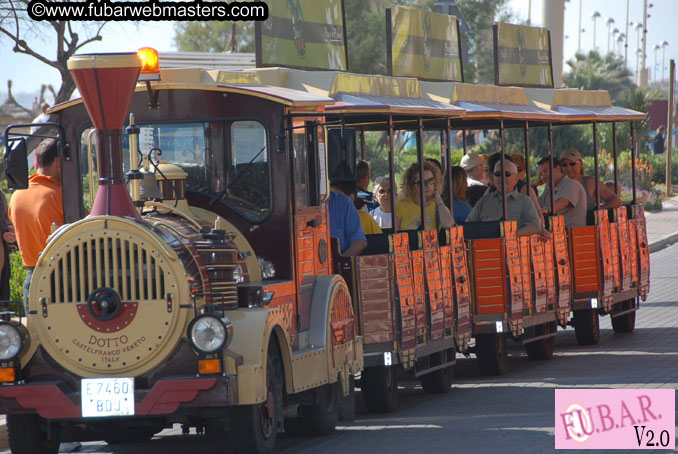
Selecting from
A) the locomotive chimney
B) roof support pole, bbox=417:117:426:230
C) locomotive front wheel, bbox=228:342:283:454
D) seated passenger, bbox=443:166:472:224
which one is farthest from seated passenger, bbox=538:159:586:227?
the locomotive chimney

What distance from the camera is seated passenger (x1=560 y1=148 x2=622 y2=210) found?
1476cm

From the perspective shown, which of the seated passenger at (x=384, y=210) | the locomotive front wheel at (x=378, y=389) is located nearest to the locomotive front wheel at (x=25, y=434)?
the locomotive front wheel at (x=378, y=389)

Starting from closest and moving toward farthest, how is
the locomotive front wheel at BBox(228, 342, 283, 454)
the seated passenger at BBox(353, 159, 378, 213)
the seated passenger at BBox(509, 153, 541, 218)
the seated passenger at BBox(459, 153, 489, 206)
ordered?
the locomotive front wheel at BBox(228, 342, 283, 454) < the seated passenger at BBox(353, 159, 378, 213) < the seated passenger at BBox(509, 153, 541, 218) < the seated passenger at BBox(459, 153, 489, 206)

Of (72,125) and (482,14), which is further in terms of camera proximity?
(482,14)

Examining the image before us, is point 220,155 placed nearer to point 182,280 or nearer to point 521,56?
point 182,280

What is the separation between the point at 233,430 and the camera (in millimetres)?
7367

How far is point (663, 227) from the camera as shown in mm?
30922

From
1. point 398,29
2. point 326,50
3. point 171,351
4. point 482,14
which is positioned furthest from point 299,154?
point 482,14

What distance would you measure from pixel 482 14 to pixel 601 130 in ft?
44.7

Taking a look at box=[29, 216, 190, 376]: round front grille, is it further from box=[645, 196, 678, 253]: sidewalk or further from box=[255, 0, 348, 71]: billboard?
box=[645, 196, 678, 253]: sidewalk

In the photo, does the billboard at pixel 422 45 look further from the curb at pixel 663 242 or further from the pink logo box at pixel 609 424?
the curb at pixel 663 242

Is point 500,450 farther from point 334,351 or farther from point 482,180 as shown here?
point 482,180

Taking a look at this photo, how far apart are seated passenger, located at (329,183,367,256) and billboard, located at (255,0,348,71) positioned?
1249 millimetres

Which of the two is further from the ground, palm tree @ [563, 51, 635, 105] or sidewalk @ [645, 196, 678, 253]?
palm tree @ [563, 51, 635, 105]
